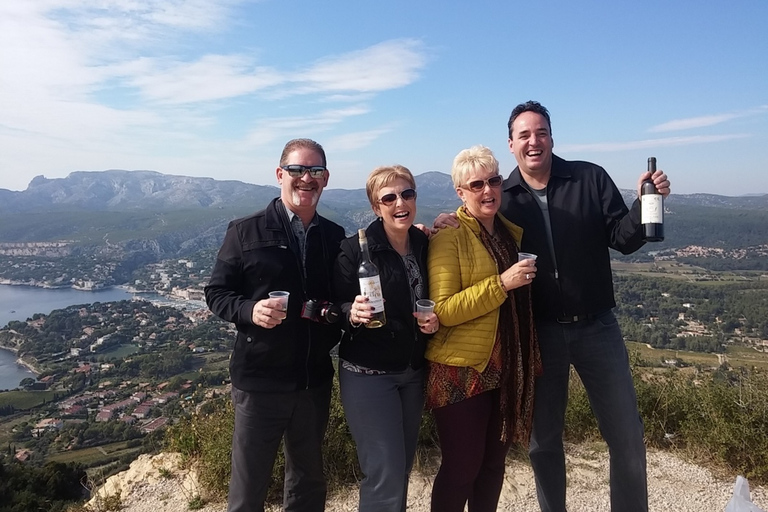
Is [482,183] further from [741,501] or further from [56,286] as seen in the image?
[56,286]

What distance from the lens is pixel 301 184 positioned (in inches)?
110

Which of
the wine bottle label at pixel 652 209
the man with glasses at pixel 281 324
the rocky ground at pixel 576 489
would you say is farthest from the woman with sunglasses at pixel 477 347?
the rocky ground at pixel 576 489

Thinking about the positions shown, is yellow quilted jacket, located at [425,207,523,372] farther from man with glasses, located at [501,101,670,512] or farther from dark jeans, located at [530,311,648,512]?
dark jeans, located at [530,311,648,512]

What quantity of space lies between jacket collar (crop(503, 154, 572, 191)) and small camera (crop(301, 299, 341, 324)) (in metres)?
1.53

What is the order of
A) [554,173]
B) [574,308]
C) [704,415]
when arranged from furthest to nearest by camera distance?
[704,415]
[554,173]
[574,308]

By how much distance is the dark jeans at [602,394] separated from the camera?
298 centimetres

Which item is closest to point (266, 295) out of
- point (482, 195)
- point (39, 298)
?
point (482, 195)

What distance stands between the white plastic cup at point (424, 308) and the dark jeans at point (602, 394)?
972mm

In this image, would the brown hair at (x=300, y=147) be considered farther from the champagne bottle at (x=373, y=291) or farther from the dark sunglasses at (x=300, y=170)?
the champagne bottle at (x=373, y=291)

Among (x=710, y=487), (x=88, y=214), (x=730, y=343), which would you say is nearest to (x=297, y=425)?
(x=710, y=487)

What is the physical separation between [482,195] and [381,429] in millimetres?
1500

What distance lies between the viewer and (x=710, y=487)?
4.04 meters

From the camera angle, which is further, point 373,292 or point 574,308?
point 574,308

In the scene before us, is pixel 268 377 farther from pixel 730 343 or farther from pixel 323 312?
pixel 730 343
